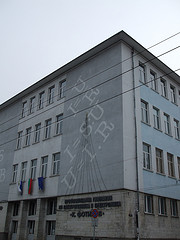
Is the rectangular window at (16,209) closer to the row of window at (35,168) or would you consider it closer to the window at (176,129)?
the row of window at (35,168)

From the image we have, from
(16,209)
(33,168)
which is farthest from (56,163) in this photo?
(16,209)

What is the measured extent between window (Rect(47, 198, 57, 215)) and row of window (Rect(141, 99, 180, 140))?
11.1m

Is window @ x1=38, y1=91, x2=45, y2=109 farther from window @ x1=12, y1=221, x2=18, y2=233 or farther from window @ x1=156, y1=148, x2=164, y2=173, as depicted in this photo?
window @ x1=156, y1=148, x2=164, y2=173

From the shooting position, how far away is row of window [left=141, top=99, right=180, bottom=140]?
80.2 ft

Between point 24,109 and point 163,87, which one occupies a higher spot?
point 163,87

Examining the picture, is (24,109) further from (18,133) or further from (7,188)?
(7,188)

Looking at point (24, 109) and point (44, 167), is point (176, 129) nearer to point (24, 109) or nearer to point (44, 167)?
point (44, 167)

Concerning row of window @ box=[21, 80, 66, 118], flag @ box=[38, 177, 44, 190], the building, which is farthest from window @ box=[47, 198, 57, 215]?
row of window @ box=[21, 80, 66, 118]

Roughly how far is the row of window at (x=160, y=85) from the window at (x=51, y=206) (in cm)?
1368

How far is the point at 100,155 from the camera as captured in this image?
22109 mm

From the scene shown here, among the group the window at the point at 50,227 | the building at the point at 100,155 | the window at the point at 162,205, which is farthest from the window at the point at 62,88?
the window at the point at 162,205

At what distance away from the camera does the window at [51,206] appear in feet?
83.7

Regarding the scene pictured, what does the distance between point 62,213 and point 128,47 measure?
15582 mm

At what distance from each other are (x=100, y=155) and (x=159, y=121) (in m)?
7.13
